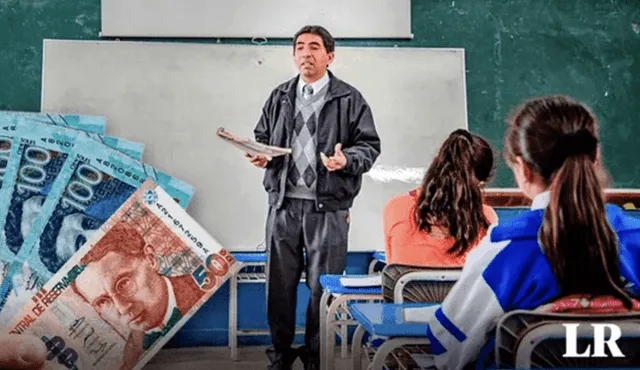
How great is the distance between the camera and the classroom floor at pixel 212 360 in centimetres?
365

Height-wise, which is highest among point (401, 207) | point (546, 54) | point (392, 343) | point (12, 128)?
point (546, 54)

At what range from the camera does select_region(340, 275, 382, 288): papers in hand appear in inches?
87.3

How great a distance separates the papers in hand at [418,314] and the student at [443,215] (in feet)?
2.44

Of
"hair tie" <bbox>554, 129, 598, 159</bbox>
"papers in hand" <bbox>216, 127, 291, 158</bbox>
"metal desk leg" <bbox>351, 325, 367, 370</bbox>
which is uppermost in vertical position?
"papers in hand" <bbox>216, 127, 291, 158</bbox>

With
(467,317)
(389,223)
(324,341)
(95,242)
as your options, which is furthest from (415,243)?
(95,242)

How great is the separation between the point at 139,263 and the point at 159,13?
1.33 metres

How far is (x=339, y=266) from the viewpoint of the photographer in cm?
333

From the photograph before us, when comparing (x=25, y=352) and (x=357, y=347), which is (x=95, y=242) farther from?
(x=357, y=347)

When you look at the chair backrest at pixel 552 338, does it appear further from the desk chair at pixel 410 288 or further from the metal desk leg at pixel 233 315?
the metal desk leg at pixel 233 315

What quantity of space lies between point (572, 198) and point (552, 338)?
248mm

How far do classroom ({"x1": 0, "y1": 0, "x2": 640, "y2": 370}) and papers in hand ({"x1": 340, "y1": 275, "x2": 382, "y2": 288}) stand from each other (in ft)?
Answer: 3.27

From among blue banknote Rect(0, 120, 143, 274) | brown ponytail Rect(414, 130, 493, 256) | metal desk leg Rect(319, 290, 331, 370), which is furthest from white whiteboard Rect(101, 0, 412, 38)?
brown ponytail Rect(414, 130, 493, 256)

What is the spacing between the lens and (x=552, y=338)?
116cm

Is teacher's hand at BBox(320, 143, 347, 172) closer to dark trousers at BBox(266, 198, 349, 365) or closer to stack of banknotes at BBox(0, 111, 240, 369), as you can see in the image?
dark trousers at BBox(266, 198, 349, 365)
